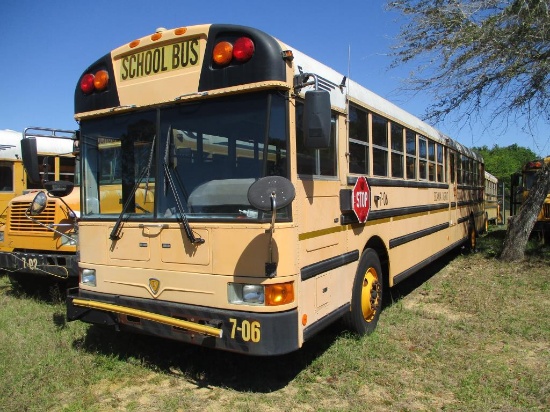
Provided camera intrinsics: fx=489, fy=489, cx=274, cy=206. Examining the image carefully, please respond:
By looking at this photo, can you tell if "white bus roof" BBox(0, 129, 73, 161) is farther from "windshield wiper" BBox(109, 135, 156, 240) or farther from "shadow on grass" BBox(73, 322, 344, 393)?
"windshield wiper" BBox(109, 135, 156, 240)

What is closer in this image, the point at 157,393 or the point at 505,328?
the point at 157,393

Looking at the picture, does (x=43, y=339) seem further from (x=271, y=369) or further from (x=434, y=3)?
(x=434, y=3)

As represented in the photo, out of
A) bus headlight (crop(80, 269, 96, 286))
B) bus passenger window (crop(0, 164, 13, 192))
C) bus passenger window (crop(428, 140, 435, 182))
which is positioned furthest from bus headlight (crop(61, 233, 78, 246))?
bus passenger window (crop(428, 140, 435, 182))

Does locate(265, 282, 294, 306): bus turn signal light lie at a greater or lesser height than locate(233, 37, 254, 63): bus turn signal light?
lesser

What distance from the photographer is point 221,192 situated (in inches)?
130

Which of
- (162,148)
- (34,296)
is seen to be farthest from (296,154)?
(34,296)

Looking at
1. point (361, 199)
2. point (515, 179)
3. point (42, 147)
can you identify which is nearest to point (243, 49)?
point (361, 199)

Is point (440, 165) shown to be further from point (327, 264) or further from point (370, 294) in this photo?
point (327, 264)

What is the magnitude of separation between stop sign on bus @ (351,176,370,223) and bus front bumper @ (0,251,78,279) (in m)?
3.07

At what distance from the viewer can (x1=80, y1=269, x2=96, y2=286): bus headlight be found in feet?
13.0

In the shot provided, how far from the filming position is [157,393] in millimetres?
3490

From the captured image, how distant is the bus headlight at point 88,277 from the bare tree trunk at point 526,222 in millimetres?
7426

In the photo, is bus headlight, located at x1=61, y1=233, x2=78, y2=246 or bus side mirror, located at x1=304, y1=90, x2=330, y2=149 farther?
bus headlight, located at x1=61, y1=233, x2=78, y2=246

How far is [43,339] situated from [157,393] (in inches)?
61.9
